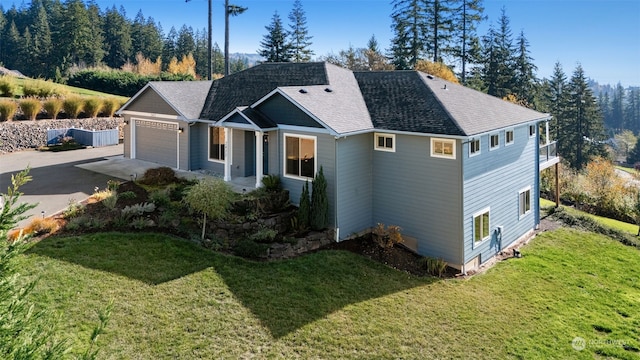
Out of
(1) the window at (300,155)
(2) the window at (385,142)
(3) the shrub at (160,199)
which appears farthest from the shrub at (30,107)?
(2) the window at (385,142)

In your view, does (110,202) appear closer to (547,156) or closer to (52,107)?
(52,107)

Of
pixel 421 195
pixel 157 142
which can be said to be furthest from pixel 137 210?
pixel 421 195

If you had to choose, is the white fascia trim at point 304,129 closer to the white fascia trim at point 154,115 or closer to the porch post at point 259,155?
the porch post at point 259,155

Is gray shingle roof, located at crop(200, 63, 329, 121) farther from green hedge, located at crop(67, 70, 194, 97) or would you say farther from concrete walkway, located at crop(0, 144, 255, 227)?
green hedge, located at crop(67, 70, 194, 97)

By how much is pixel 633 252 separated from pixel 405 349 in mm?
15840

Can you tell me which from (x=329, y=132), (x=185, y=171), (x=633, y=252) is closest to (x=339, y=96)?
(x=329, y=132)

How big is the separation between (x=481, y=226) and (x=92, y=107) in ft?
96.2

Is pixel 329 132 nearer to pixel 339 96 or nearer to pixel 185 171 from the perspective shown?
pixel 339 96

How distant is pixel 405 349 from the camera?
9734 mm

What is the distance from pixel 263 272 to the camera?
491 inches

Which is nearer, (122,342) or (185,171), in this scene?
(122,342)

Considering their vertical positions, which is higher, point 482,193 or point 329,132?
point 329,132

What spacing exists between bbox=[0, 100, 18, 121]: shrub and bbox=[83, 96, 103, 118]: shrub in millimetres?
5230

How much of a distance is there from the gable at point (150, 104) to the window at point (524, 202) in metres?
16.5
